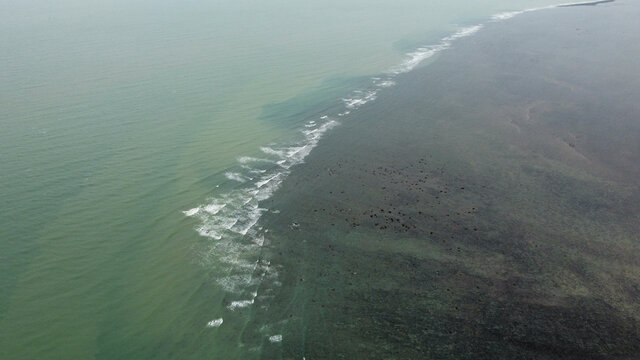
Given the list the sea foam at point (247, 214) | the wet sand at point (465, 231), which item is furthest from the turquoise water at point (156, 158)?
the wet sand at point (465, 231)

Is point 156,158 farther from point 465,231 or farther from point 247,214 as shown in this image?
point 465,231

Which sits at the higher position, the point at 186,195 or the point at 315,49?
the point at 315,49

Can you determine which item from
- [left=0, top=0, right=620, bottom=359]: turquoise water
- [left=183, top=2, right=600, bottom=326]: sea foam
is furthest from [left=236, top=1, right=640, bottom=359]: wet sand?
[left=0, top=0, right=620, bottom=359]: turquoise water

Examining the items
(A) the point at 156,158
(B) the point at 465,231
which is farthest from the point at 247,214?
(B) the point at 465,231

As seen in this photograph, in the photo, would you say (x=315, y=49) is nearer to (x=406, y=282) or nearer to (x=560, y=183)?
(x=560, y=183)

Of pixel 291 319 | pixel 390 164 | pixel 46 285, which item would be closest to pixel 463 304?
pixel 291 319

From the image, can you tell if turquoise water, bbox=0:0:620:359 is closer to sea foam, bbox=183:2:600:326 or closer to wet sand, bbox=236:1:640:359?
sea foam, bbox=183:2:600:326
